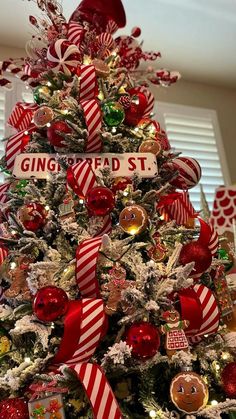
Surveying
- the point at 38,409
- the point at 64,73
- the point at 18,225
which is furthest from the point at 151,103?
the point at 38,409

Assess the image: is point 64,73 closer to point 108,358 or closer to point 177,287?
point 177,287

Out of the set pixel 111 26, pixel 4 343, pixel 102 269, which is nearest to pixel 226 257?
pixel 102 269

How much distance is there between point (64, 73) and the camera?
4.34 feet

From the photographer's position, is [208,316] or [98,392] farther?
[208,316]

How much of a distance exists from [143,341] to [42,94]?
0.89 meters

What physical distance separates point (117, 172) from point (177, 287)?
389 millimetres

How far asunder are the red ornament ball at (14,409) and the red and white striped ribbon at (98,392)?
136 millimetres

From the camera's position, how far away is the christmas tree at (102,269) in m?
0.76

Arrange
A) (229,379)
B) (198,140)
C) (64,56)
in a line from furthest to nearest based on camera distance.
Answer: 1. (198,140)
2. (64,56)
3. (229,379)

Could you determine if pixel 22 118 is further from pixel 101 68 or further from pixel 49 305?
pixel 49 305

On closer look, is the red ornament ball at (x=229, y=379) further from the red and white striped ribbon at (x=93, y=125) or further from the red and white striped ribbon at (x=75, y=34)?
the red and white striped ribbon at (x=75, y=34)

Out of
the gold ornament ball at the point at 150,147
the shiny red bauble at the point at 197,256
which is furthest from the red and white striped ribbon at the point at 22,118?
the shiny red bauble at the point at 197,256

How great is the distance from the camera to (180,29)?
2352 millimetres

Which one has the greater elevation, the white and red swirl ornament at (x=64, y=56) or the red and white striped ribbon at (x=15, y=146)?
the white and red swirl ornament at (x=64, y=56)
